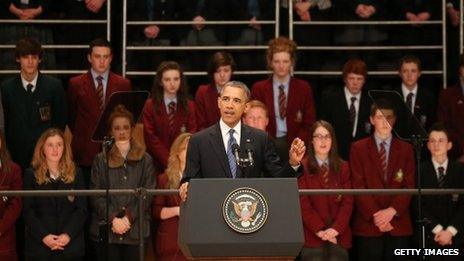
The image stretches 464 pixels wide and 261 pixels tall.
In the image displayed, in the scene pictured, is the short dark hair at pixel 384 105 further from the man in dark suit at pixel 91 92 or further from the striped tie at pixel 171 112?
the man in dark suit at pixel 91 92

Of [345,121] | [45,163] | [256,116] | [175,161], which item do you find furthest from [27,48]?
[345,121]

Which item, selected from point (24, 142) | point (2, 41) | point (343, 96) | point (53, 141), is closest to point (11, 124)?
point (24, 142)

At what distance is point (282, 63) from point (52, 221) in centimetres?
258

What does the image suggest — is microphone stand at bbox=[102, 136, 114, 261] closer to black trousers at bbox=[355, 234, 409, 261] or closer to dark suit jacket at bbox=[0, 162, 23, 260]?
dark suit jacket at bbox=[0, 162, 23, 260]

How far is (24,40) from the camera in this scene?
9.78 metres

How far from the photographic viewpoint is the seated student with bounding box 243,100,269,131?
9289 mm

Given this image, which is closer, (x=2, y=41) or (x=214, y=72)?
(x=214, y=72)

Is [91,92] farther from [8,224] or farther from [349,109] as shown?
[349,109]

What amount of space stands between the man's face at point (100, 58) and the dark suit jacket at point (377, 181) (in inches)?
91.4

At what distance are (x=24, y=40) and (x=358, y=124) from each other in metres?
3.06

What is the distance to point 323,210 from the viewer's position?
891cm

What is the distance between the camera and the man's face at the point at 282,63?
998 centimetres

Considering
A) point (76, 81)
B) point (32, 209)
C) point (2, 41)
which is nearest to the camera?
point (32, 209)

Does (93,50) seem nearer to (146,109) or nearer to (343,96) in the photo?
(146,109)
